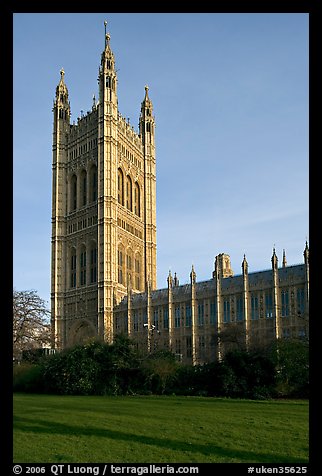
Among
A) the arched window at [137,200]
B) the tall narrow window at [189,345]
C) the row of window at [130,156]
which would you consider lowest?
the tall narrow window at [189,345]

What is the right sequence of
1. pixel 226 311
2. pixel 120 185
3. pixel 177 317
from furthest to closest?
pixel 120 185 → pixel 177 317 → pixel 226 311

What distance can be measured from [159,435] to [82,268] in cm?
7339

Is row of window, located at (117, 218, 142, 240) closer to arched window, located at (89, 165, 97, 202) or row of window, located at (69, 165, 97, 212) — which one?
row of window, located at (69, 165, 97, 212)

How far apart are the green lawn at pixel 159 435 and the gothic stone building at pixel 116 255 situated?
45.2m

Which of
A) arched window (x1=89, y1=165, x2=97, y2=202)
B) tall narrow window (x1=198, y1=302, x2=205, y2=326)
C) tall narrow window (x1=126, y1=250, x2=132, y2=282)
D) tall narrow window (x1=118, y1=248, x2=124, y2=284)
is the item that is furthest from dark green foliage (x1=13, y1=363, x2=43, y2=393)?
arched window (x1=89, y1=165, x2=97, y2=202)

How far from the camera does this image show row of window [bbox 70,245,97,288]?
83.8 m

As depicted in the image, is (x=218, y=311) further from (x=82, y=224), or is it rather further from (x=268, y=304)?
(x=82, y=224)

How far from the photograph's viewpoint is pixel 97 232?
8312 cm

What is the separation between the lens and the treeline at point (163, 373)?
28531mm

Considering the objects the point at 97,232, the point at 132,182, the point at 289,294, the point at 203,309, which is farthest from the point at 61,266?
the point at 289,294

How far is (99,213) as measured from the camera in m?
82.8

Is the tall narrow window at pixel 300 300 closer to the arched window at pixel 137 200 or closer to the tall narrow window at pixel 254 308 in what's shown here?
the tall narrow window at pixel 254 308

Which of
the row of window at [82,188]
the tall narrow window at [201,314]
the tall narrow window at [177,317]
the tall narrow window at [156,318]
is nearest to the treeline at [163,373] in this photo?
the tall narrow window at [201,314]

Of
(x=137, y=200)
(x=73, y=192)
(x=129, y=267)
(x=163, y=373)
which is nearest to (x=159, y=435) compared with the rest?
(x=163, y=373)
